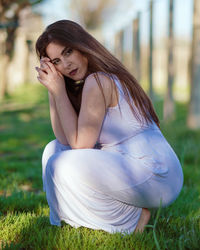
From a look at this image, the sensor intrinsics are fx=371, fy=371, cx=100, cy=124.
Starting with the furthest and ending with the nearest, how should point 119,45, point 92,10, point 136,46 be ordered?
1. point 92,10
2. point 119,45
3. point 136,46

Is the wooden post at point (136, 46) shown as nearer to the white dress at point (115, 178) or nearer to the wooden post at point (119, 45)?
the wooden post at point (119, 45)

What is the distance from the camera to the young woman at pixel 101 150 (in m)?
1.87

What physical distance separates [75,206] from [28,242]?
0.29 m

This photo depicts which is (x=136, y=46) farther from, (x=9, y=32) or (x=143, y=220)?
(x=143, y=220)

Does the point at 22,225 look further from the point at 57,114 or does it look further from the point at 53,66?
the point at 53,66

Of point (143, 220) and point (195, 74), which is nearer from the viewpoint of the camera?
point (143, 220)

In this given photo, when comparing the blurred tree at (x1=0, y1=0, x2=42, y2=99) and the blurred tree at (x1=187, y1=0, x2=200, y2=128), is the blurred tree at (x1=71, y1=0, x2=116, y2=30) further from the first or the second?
the blurred tree at (x1=187, y1=0, x2=200, y2=128)

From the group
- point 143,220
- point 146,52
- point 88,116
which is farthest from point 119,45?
point 143,220

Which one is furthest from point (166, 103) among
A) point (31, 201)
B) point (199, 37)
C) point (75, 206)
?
point (75, 206)

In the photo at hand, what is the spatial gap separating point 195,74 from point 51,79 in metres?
4.03

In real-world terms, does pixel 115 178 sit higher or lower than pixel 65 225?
higher

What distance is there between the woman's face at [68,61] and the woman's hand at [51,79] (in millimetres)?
38

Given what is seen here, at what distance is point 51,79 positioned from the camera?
215 centimetres

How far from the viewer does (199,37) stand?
5.70 m
